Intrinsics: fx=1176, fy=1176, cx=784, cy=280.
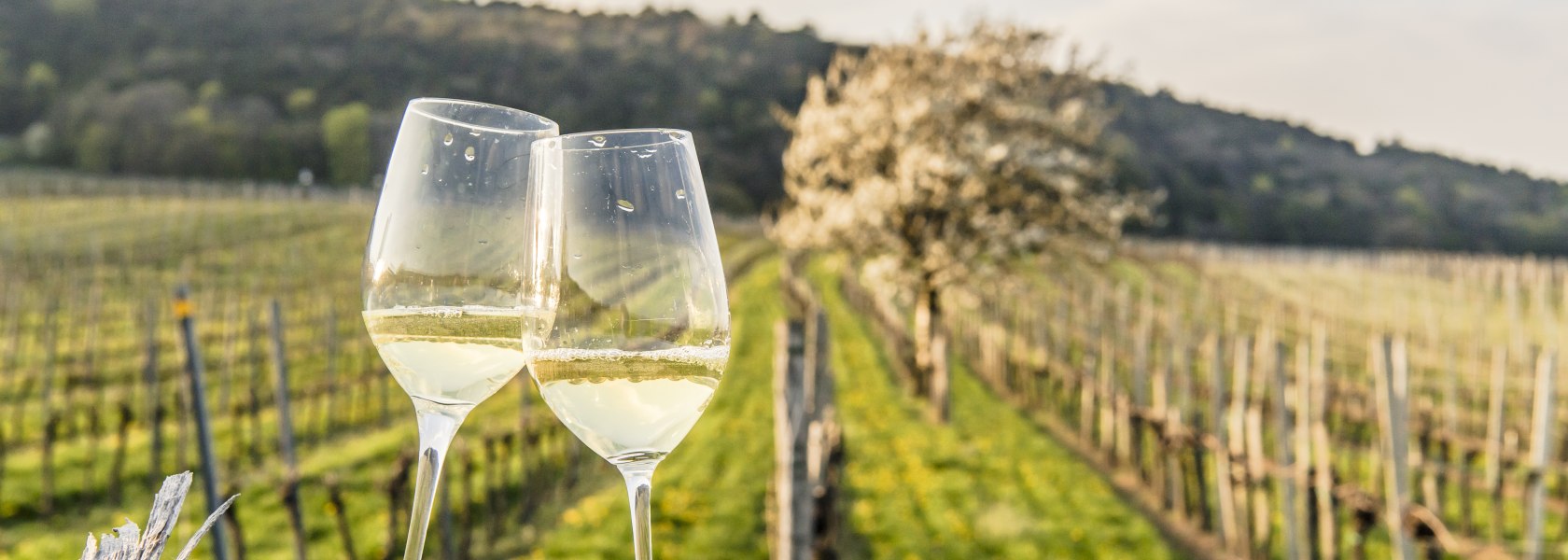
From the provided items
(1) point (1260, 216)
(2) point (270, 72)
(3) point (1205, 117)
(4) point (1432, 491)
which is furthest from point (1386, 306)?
(2) point (270, 72)

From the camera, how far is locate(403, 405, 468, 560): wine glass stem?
1166 millimetres

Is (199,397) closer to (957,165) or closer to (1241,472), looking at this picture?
(1241,472)

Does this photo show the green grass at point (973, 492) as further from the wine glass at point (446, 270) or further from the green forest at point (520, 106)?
the green forest at point (520, 106)

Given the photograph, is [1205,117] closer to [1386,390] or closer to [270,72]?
[270,72]

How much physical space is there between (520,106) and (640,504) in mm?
84791

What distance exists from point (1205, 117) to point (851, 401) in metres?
83.6

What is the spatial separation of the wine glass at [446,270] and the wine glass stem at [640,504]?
19cm

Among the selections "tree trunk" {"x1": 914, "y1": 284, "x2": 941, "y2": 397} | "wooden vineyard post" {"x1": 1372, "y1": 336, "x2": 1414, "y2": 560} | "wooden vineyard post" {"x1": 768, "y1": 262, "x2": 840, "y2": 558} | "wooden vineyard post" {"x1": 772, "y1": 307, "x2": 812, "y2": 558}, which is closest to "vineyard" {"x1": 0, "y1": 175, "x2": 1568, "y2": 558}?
"wooden vineyard post" {"x1": 1372, "y1": 336, "x2": 1414, "y2": 560}

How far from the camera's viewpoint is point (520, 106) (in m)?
83.0

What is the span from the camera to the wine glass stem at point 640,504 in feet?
3.74

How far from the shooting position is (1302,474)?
8.45 m

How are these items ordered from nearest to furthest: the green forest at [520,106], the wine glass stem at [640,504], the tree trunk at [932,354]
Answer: the wine glass stem at [640,504]
the tree trunk at [932,354]
the green forest at [520,106]

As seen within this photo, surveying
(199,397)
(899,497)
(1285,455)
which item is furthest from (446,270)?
(899,497)

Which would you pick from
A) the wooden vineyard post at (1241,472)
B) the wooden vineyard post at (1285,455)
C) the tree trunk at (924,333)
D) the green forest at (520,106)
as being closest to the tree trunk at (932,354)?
the tree trunk at (924,333)
